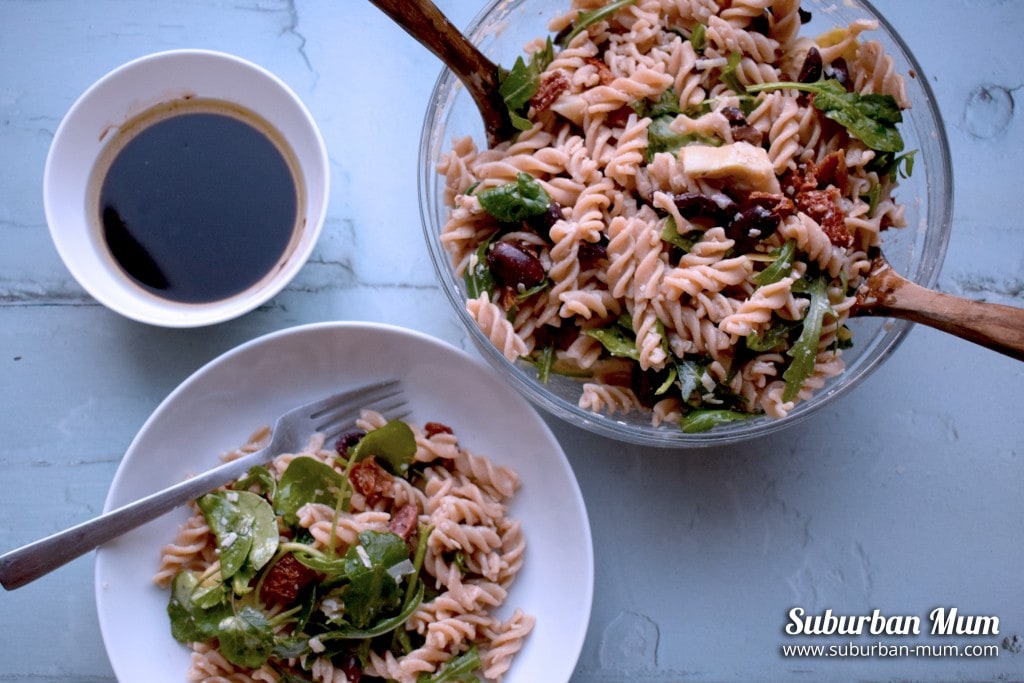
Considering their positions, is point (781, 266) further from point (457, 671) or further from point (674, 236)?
point (457, 671)

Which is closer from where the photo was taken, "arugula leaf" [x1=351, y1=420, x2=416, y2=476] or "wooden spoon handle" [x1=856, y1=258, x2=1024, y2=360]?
"wooden spoon handle" [x1=856, y1=258, x2=1024, y2=360]

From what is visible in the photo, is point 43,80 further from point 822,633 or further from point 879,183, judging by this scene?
point 822,633

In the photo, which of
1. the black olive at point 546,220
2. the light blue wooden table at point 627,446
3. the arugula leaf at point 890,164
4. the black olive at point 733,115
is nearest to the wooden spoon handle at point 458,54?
the black olive at point 546,220

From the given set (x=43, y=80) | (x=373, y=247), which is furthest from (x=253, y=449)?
(x=43, y=80)

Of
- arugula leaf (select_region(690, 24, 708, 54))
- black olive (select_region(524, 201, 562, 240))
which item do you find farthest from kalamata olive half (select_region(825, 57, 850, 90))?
black olive (select_region(524, 201, 562, 240))

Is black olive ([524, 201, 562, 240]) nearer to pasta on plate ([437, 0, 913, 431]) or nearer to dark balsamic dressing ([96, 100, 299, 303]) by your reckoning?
pasta on plate ([437, 0, 913, 431])
